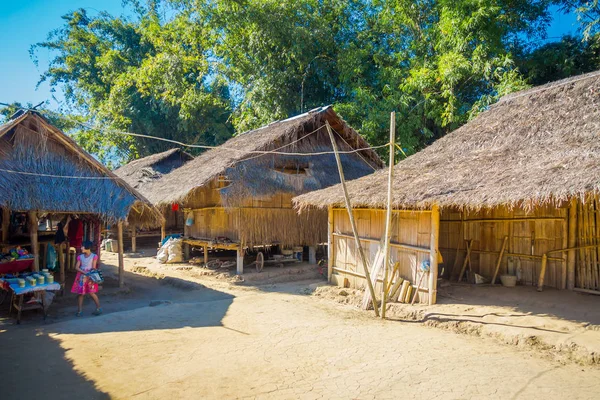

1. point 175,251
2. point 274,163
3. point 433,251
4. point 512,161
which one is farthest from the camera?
point 175,251

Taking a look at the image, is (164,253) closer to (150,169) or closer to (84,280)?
A: (150,169)

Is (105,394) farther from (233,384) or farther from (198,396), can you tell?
(233,384)

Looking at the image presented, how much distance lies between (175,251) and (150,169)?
20.8 ft

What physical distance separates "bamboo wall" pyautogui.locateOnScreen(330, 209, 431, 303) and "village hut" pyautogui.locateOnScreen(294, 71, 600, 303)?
0.02m

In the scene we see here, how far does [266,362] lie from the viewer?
5.17 meters

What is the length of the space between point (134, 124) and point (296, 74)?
12.1 meters

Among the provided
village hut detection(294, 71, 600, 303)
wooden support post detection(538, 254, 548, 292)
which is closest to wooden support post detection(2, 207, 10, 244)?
village hut detection(294, 71, 600, 303)

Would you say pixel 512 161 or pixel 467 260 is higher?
pixel 512 161

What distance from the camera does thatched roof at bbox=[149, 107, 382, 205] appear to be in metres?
11.4

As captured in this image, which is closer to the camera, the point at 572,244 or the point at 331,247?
the point at 572,244

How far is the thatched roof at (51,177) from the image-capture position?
7.66 metres

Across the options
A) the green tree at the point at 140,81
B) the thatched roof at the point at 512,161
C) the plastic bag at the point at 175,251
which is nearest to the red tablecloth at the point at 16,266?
the plastic bag at the point at 175,251

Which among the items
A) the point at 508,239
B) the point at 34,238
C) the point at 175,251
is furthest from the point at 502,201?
the point at 175,251

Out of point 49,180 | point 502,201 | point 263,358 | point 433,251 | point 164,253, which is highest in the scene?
point 49,180
